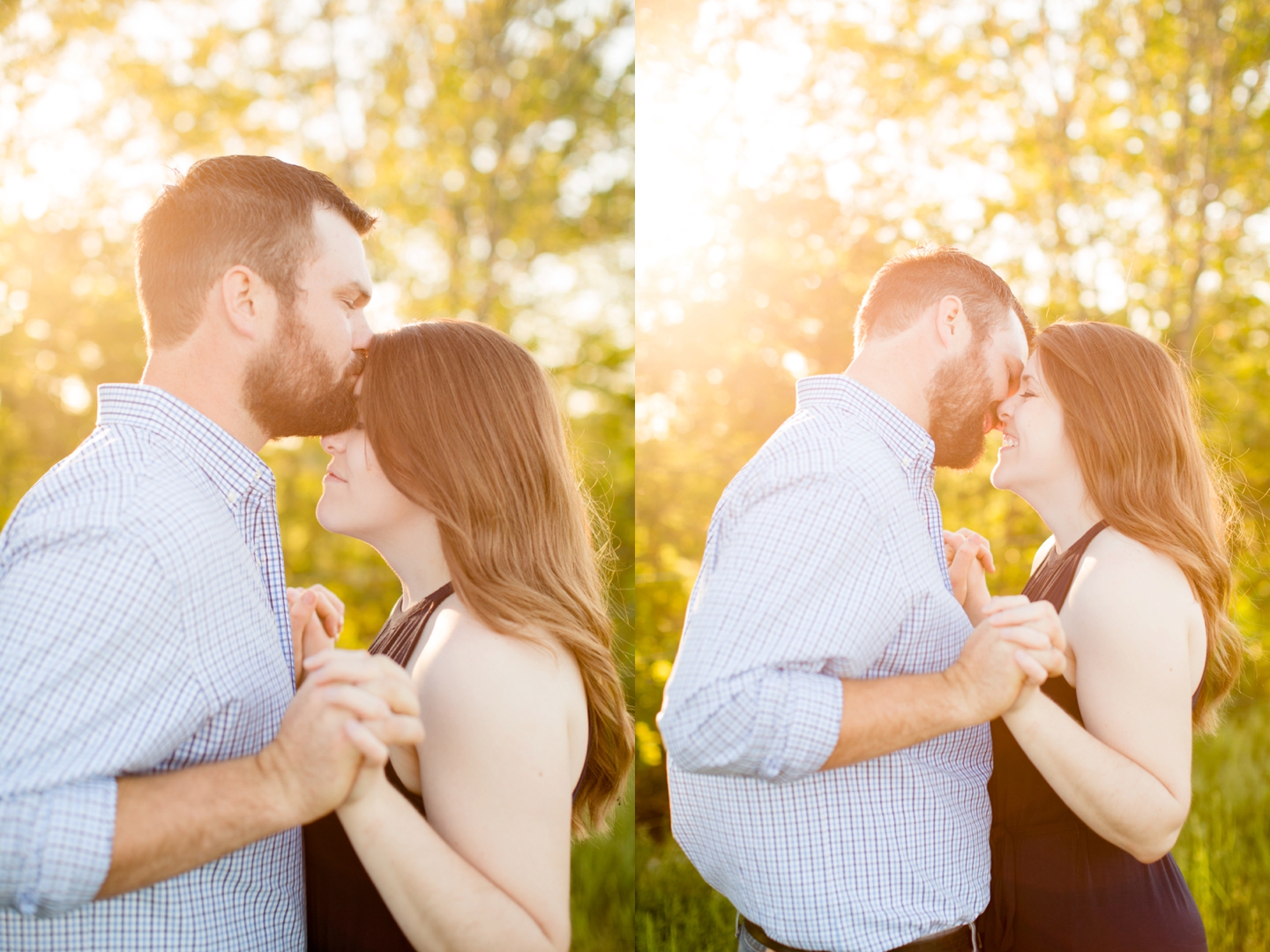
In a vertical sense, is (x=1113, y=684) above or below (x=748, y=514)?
→ below

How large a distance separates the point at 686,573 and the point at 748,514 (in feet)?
8.02

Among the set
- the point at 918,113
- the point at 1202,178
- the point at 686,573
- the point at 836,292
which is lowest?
the point at 686,573

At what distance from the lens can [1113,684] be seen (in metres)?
1.77

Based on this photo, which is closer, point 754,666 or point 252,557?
point 754,666

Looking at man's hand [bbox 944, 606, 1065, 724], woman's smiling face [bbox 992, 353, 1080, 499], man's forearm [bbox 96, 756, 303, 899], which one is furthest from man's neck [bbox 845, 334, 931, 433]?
man's forearm [bbox 96, 756, 303, 899]

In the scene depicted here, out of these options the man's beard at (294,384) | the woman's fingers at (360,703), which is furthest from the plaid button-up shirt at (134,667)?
the woman's fingers at (360,703)

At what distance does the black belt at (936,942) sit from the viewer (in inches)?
64.1

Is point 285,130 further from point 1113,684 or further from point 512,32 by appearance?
point 1113,684

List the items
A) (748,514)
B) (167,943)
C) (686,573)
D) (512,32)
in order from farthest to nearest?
(512,32) < (686,573) < (748,514) < (167,943)

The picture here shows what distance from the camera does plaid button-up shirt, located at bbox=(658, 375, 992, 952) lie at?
57.1 inches

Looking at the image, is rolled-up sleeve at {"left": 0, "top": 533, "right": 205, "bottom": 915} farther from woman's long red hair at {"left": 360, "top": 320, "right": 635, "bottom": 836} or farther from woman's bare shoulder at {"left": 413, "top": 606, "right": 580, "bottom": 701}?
woman's long red hair at {"left": 360, "top": 320, "right": 635, "bottom": 836}

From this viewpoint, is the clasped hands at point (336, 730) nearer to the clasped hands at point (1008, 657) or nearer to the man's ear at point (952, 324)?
the clasped hands at point (1008, 657)

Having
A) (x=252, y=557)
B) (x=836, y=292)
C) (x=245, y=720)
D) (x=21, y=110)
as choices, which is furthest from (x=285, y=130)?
(x=245, y=720)

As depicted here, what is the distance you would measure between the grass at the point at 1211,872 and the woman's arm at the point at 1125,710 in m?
2.14
